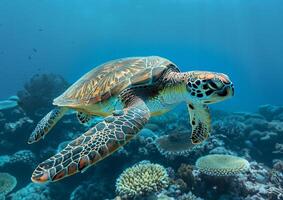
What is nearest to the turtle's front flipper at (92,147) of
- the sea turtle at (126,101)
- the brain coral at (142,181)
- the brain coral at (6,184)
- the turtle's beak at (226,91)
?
the sea turtle at (126,101)

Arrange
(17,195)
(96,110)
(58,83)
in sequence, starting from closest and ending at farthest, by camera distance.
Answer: (96,110)
(17,195)
(58,83)

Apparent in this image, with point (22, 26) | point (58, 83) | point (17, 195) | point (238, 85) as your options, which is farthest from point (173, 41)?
point (17, 195)

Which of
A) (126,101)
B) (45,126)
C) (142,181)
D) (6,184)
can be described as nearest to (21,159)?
(6,184)

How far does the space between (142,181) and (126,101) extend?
2037 millimetres

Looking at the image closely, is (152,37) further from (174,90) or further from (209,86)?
(209,86)

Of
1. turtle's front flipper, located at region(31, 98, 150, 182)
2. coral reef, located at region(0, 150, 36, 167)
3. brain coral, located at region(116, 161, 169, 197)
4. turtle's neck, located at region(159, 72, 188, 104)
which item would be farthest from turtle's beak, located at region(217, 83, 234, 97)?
coral reef, located at region(0, 150, 36, 167)

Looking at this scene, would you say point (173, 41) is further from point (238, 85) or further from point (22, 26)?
point (22, 26)

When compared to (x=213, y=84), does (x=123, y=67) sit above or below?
above

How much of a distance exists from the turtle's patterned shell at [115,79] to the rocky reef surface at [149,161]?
79.3 inches

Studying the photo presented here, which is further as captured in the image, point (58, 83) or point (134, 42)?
point (134, 42)

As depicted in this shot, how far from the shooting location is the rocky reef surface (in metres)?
6.51

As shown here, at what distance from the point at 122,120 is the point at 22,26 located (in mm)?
105603

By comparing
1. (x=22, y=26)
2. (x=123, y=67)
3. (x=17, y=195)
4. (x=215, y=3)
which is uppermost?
(x=22, y=26)

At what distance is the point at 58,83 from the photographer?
16750mm
